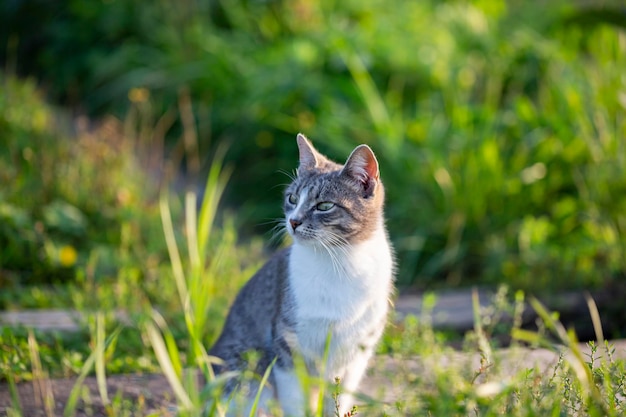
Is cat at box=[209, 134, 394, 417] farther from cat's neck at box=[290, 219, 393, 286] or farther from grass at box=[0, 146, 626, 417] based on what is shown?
grass at box=[0, 146, 626, 417]

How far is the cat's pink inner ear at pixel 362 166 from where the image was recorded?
9.67 feet

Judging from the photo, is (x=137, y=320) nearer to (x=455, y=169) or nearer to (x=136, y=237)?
(x=136, y=237)

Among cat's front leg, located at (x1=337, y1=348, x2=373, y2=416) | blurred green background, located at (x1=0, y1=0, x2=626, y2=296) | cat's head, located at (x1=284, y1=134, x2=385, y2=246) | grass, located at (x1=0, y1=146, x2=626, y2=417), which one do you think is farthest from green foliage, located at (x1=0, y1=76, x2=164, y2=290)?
cat's front leg, located at (x1=337, y1=348, x2=373, y2=416)

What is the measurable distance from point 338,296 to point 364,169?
0.54 m

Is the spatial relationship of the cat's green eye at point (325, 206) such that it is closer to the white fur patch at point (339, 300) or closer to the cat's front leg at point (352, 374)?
the white fur patch at point (339, 300)

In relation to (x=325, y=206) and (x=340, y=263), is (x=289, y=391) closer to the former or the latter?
(x=340, y=263)

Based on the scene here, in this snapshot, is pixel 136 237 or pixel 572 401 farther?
pixel 136 237

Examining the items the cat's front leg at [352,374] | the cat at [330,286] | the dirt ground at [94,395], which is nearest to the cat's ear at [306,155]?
the cat at [330,286]

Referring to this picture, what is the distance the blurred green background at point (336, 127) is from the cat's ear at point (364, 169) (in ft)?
5.58

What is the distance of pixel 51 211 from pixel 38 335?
4.34 feet

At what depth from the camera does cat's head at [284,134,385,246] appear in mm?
2928

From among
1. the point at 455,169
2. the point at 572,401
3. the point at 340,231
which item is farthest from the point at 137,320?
the point at 455,169

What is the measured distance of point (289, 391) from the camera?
2.94 metres

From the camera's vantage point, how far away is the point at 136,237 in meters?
4.77
